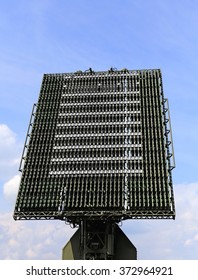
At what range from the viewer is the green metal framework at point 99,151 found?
5838 centimetres

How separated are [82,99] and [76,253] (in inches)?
1099

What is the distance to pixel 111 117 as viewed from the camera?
218 ft

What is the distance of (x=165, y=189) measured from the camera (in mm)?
58812

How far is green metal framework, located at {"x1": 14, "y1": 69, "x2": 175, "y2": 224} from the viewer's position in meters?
58.4

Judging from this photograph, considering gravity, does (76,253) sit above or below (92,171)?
below

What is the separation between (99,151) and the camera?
6291 cm

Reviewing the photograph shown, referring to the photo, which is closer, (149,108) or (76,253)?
(76,253)
